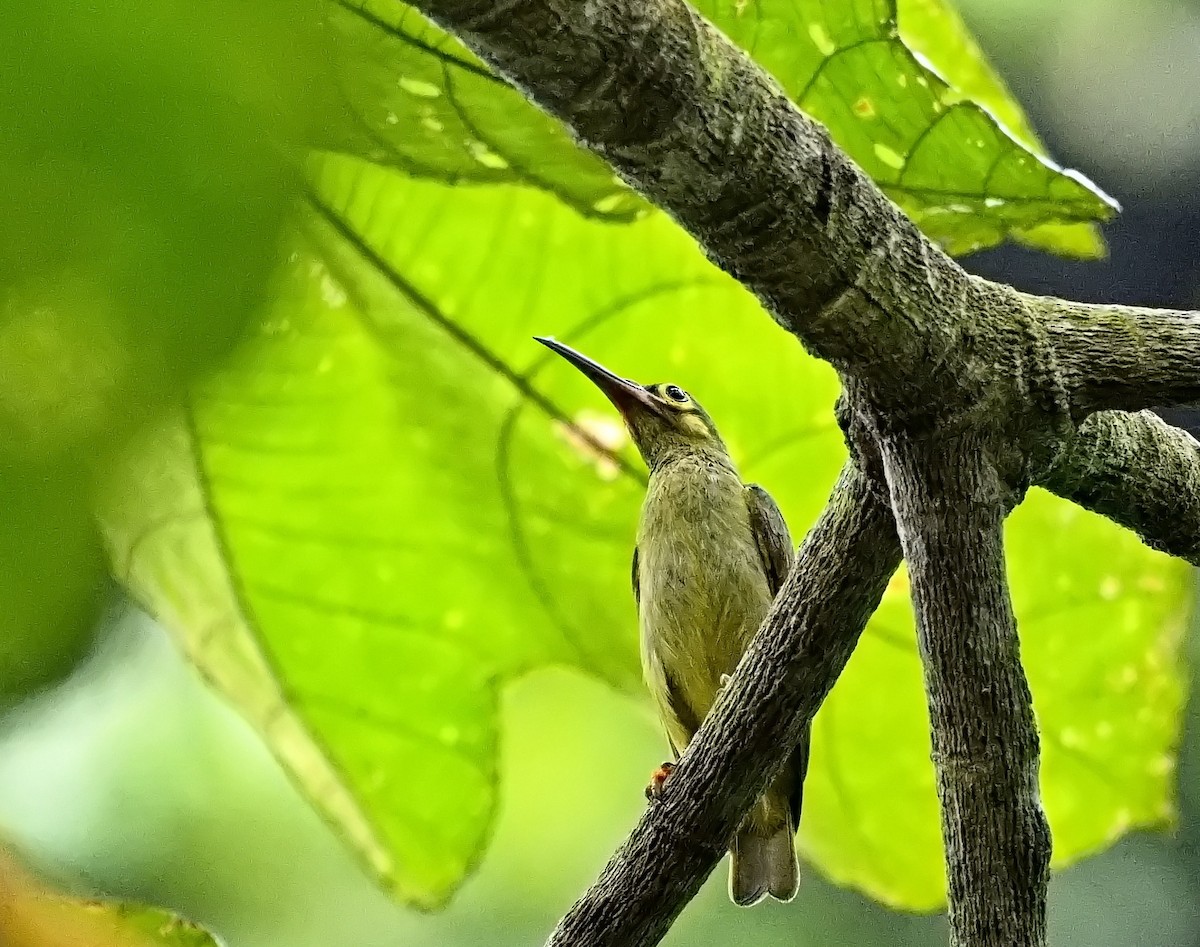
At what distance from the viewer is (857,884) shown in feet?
2.64

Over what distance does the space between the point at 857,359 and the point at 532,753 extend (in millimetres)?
584

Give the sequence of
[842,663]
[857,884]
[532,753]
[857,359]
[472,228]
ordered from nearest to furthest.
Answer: [857,359] < [842,663] < [472,228] < [857,884] < [532,753]

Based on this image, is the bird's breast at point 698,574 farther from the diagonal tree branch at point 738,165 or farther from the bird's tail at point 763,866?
the diagonal tree branch at point 738,165

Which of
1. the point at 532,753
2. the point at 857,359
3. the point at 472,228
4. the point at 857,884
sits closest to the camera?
the point at 857,359

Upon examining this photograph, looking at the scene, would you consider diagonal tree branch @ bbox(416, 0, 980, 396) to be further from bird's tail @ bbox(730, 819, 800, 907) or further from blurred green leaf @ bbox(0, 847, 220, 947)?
bird's tail @ bbox(730, 819, 800, 907)

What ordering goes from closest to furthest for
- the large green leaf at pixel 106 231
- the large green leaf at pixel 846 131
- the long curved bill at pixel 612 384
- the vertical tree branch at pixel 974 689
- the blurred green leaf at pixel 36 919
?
the large green leaf at pixel 106 231
the blurred green leaf at pixel 36 919
the vertical tree branch at pixel 974 689
the large green leaf at pixel 846 131
the long curved bill at pixel 612 384

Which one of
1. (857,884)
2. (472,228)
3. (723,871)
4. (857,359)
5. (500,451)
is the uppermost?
(857,359)

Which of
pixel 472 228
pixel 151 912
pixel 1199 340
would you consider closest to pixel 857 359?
pixel 1199 340

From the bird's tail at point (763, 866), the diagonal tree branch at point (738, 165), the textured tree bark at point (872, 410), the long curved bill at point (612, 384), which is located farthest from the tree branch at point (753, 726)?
the bird's tail at point (763, 866)

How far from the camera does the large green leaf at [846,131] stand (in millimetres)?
580

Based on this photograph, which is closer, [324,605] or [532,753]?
[324,605]

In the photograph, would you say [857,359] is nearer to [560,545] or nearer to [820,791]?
[560,545]

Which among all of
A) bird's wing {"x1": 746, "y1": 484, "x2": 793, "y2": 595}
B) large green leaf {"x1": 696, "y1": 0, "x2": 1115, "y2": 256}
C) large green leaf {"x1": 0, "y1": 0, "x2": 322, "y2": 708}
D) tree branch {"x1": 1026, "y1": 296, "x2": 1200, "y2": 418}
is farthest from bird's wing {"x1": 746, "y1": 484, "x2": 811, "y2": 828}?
large green leaf {"x1": 0, "y1": 0, "x2": 322, "y2": 708}

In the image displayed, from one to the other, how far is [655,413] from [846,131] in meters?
0.23
